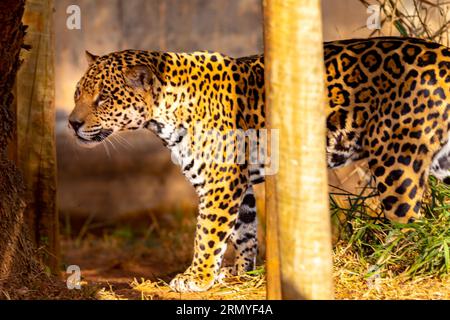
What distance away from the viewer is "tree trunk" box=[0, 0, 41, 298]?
6.71 m

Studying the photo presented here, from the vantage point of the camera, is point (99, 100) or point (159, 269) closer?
point (99, 100)

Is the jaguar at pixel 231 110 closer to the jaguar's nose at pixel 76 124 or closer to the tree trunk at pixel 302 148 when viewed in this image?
the jaguar's nose at pixel 76 124

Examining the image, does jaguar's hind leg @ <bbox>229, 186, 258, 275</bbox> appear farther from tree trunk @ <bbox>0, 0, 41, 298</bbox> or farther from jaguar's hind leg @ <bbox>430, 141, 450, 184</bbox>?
tree trunk @ <bbox>0, 0, 41, 298</bbox>

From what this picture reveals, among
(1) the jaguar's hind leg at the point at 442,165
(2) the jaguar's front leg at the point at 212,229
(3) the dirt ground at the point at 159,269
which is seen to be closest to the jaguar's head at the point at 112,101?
(2) the jaguar's front leg at the point at 212,229

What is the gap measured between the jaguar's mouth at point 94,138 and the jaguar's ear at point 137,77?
421mm

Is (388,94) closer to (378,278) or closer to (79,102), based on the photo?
(378,278)

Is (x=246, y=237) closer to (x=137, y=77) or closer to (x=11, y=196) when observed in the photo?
(x=137, y=77)

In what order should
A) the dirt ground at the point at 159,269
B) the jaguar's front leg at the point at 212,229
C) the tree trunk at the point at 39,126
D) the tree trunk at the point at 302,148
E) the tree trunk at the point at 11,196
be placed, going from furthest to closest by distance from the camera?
the tree trunk at the point at 39,126 → the jaguar's front leg at the point at 212,229 → the dirt ground at the point at 159,269 → the tree trunk at the point at 11,196 → the tree trunk at the point at 302,148

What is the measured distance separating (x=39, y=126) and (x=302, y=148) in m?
3.92

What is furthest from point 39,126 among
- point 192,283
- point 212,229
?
point 192,283

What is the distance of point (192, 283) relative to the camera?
7559 mm

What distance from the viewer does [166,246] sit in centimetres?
1134

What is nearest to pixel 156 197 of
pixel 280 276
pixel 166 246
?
pixel 166 246

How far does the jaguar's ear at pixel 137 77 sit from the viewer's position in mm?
7715
